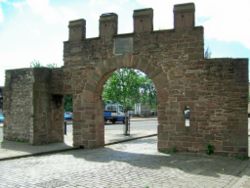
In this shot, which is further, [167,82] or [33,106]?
[33,106]

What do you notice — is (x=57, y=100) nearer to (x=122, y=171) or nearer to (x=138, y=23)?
(x=138, y=23)

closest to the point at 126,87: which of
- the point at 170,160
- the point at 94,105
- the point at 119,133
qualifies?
the point at 119,133

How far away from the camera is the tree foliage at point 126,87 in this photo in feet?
67.9

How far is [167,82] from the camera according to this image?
12.8 meters

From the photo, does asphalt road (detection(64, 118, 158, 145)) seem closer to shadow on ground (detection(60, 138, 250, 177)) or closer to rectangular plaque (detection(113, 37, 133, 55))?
shadow on ground (detection(60, 138, 250, 177))

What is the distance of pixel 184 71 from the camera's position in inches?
492

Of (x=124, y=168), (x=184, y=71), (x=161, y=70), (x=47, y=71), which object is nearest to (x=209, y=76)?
(x=184, y=71)

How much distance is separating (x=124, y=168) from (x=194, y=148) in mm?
3626

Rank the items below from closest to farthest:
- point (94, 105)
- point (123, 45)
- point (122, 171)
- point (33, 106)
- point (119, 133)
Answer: point (122, 171)
point (123, 45)
point (94, 105)
point (33, 106)
point (119, 133)

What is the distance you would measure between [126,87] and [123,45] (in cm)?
734

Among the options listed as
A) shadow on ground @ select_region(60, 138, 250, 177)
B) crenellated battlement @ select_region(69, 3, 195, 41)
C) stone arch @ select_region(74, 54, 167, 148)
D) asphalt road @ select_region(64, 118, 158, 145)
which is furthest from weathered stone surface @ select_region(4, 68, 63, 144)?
shadow on ground @ select_region(60, 138, 250, 177)

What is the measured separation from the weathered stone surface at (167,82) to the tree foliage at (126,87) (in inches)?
243

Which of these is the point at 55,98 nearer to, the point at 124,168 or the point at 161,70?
the point at 161,70

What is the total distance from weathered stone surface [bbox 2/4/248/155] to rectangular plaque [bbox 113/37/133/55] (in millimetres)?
86
